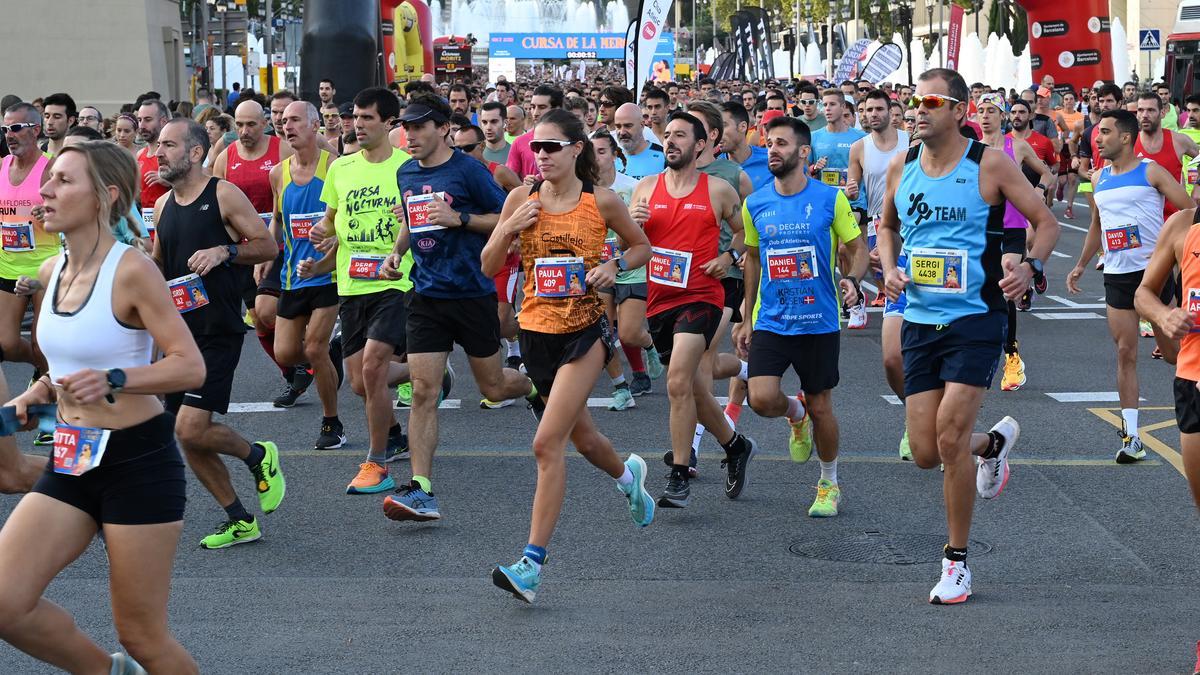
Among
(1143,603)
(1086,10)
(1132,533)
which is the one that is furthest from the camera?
(1086,10)

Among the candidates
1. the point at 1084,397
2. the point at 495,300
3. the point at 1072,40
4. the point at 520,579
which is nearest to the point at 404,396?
the point at 495,300

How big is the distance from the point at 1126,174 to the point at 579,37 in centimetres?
7827

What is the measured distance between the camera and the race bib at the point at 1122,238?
33.2 ft

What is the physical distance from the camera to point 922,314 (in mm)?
6867

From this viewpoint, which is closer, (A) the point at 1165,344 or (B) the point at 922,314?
(B) the point at 922,314

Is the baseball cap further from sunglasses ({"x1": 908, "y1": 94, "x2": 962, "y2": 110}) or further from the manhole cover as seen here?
the manhole cover

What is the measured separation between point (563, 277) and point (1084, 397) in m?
5.90

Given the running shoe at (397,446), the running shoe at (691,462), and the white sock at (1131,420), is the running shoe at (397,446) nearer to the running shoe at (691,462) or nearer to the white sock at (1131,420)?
the running shoe at (691,462)

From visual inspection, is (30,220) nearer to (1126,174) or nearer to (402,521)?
(402,521)

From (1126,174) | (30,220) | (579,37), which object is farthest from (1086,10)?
(579,37)

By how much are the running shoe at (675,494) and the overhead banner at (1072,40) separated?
29.9 metres

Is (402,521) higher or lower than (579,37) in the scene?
lower

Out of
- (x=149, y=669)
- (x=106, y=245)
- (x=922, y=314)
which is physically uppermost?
(x=106, y=245)

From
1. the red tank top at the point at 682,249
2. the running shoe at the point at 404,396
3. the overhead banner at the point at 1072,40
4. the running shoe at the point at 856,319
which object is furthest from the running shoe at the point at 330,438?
the overhead banner at the point at 1072,40
